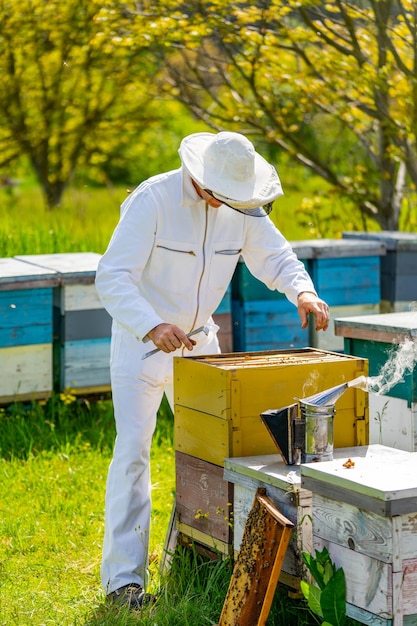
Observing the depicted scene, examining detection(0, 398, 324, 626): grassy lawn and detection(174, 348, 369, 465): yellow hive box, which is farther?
detection(0, 398, 324, 626): grassy lawn

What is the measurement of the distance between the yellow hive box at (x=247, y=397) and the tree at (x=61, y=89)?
18.8 feet

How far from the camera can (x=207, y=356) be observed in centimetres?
330

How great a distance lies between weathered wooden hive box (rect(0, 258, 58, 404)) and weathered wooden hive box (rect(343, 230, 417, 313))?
6.88 feet

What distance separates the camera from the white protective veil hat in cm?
323

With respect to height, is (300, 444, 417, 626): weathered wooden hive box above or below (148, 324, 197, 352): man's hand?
below

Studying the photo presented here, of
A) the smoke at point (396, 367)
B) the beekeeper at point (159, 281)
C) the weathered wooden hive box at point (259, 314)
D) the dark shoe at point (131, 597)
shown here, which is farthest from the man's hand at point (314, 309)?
the weathered wooden hive box at point (259, 314)

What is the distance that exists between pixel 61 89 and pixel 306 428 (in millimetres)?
8854

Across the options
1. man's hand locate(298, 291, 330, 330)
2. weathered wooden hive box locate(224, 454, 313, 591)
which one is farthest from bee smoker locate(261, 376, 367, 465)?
man's hand locate(298, 291, 330, 330)

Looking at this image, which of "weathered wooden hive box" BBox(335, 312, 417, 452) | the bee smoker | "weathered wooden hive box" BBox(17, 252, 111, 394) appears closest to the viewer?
the bee smoker

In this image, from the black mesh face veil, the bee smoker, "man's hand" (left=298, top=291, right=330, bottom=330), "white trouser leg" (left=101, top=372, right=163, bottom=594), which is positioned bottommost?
"white trouser leg" (left=101, top=372, right=163, bottom=594)

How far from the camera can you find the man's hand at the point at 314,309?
3.38 meters

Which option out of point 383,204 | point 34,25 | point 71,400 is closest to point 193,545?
point 71,400

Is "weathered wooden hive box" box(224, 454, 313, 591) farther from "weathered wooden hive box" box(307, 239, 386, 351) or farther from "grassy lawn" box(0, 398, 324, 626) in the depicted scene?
"weathered wooden hive box" box(307, 239, 386, 351)

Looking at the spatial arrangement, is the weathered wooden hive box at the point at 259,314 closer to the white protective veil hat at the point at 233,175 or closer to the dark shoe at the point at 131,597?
the white protective veil hat at the point at 233,175
